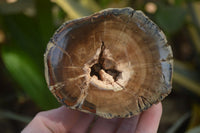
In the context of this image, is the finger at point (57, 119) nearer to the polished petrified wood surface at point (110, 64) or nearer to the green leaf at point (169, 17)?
the polished petrified wood surface at point (110, 64)

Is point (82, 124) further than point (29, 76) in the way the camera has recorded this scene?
No

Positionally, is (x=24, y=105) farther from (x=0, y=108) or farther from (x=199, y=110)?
(x=199, y=110)

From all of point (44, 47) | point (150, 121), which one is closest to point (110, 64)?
point (150, 121)

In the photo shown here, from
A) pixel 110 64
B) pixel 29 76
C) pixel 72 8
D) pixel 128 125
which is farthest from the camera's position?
pixel 29 76

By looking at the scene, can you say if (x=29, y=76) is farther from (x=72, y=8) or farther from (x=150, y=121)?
(x=150, y=121)

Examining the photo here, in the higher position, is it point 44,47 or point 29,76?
point 44,47

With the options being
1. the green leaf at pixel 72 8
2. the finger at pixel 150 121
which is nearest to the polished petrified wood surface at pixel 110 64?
the finger at pixel 150 121
